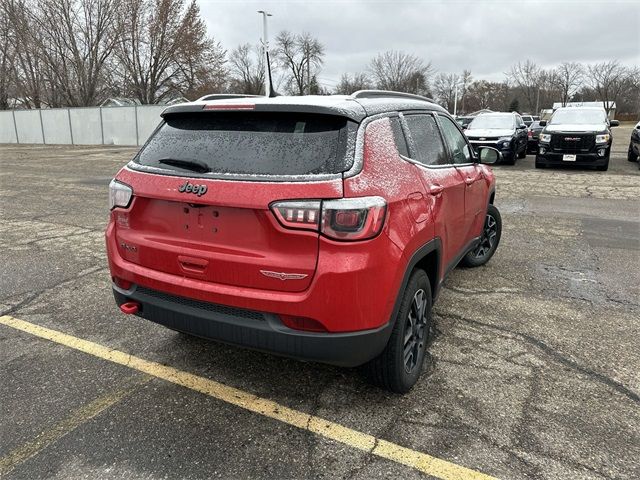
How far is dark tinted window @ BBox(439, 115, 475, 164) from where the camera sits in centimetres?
384

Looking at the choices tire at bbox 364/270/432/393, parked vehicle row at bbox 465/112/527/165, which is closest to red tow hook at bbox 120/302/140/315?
tire at bbox 364/270/432/393

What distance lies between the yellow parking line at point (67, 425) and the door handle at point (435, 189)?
2127 mm

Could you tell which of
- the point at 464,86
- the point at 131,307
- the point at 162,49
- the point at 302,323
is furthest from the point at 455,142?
the point at 464,86

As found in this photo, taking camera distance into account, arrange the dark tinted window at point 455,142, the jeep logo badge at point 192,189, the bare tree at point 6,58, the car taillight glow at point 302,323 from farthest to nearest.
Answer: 1. the bare tree at point 6,58
2. the dark tinted window at point 455,142
3. the jeep logo badge at point 192,189
4. the car taillight glow at point 302,323

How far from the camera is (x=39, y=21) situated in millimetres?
38000

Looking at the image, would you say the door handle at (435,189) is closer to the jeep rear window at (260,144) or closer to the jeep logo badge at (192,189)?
the jeep rear window at (260,144)

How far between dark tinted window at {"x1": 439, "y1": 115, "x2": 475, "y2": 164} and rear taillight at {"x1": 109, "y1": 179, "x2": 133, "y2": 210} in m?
2.35

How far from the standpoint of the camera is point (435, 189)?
302 cm

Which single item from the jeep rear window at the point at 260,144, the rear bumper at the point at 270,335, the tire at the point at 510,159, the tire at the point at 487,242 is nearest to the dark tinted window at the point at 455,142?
the tire at the point at 487,242

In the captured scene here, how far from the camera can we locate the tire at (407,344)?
264cm

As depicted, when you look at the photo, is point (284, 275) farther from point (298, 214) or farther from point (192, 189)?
point (192, 189)

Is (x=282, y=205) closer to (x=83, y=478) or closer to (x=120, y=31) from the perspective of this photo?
(x=83, y=478)

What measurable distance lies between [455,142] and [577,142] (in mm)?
11333

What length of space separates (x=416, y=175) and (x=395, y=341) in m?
0.95
